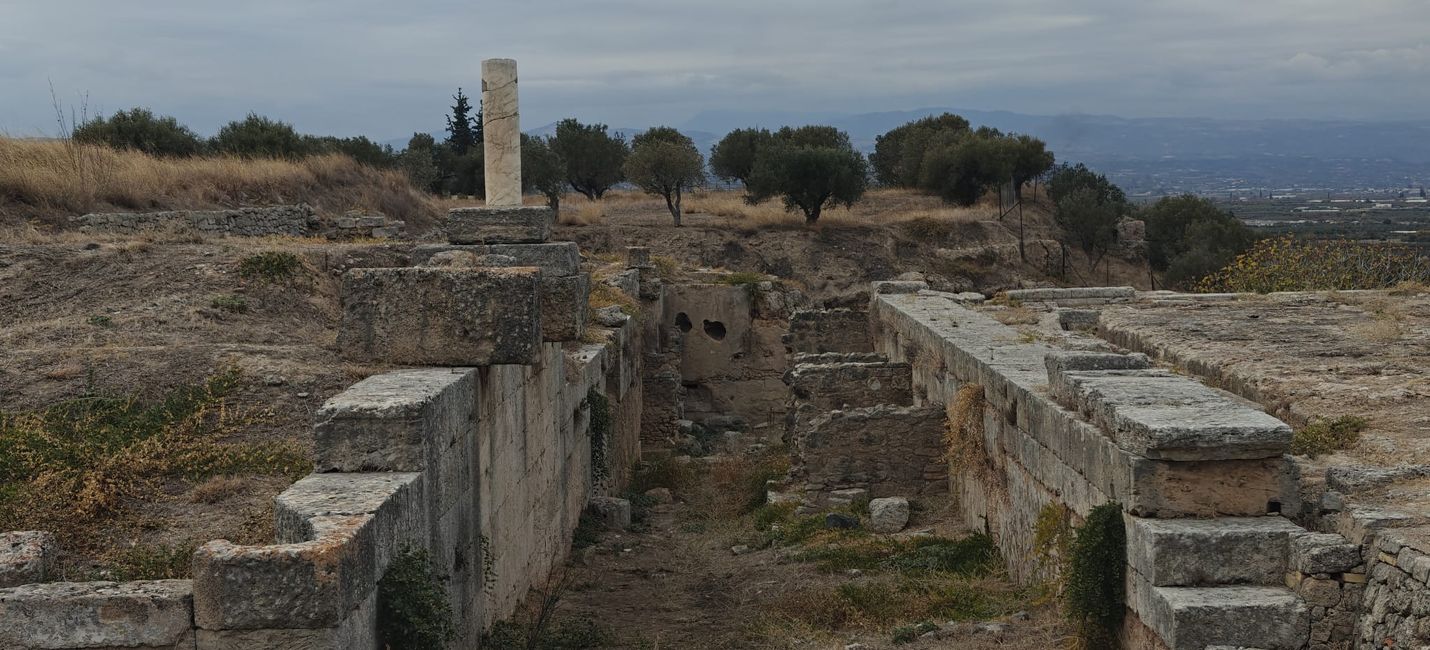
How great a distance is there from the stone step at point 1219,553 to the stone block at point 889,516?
15.4 ft

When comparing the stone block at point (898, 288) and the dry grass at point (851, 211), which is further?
the dry grass at point (851, 211)

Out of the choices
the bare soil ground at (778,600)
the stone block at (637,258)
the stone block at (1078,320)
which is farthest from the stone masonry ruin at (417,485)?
the stone block at (637,258)

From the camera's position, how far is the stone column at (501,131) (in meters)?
13.0

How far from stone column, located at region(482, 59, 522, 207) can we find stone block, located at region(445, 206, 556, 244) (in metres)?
1.18

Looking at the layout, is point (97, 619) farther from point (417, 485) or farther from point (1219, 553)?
point (1219, 553)

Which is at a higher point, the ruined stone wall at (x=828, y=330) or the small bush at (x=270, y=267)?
the small bush at (x=270, y=267)

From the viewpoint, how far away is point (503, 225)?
11617mm

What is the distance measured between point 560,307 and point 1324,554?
4.67 m

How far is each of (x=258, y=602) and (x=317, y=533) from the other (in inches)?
15.3

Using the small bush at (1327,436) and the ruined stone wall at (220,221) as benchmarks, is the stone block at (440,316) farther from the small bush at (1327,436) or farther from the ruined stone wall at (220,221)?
the ruined stone wall at (220,221)

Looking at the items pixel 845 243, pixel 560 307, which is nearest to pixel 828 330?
pixel 560 307

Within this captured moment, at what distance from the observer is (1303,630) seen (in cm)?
600

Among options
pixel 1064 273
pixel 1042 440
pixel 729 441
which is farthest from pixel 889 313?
pixel 1064 273

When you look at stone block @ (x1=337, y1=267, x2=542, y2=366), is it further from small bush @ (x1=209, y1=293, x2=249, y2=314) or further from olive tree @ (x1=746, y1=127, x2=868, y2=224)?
olive tree @ (x1=746, y1=127, x2=868, y2=224)
